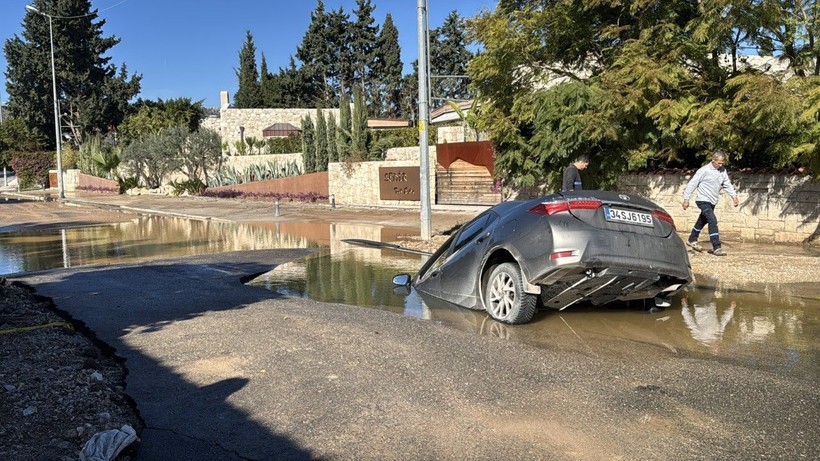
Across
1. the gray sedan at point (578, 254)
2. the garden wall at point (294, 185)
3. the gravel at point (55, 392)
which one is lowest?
the gravel at point (55, 392)

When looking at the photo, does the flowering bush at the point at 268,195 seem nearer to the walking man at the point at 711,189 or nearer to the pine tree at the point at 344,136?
the pine tree at the point at 344,136

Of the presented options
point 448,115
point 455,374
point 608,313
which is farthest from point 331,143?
point 455,374

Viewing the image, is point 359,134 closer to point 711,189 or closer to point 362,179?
point 362,179

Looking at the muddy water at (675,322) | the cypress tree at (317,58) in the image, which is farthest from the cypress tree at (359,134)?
the cypress tree at (317,58)

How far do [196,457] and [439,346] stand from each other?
2.55 m

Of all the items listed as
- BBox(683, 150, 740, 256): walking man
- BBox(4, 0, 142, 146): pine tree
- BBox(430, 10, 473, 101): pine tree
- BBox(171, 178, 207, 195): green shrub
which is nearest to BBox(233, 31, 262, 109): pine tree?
BBox(4, 0, 142, 146): pine tree

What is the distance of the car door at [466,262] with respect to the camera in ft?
23.7

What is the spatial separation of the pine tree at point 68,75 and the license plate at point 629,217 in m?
64.7

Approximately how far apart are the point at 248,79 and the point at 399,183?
170ft

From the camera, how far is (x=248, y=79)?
7306cm

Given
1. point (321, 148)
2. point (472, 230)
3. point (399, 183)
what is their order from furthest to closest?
point (321, 148) < point (399, 183) < point (472, 230)

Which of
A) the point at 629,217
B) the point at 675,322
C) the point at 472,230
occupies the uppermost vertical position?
the point at 629,217

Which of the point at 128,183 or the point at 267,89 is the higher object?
the point at 267,89

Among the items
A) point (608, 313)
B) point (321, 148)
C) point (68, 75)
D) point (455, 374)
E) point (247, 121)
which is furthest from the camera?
point (68, 75)
